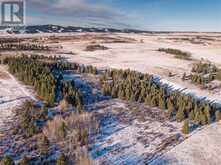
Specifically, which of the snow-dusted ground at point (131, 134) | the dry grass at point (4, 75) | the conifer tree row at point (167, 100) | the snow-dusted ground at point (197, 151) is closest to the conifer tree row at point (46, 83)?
the dry grass at point (4, 75)

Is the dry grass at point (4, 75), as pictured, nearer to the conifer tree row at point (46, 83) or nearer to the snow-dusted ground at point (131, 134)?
the conifer tree row at point (46, 83)

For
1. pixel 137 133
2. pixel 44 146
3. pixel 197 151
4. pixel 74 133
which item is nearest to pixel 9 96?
pixel 74 133

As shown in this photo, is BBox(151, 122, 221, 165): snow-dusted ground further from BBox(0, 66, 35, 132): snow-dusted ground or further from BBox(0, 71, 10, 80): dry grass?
BBox(0, 71, 10, 80): dry grass

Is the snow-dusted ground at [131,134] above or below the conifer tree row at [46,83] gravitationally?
below

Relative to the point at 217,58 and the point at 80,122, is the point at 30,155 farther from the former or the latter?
the point at 217,58

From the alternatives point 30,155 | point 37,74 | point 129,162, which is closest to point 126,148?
point 129,162

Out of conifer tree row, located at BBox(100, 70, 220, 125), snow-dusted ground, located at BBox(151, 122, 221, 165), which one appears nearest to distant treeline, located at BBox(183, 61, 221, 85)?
conifer tree row, located at BBox(100, 70, 220, 125)

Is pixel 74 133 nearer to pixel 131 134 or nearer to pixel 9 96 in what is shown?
pixel 131 134
